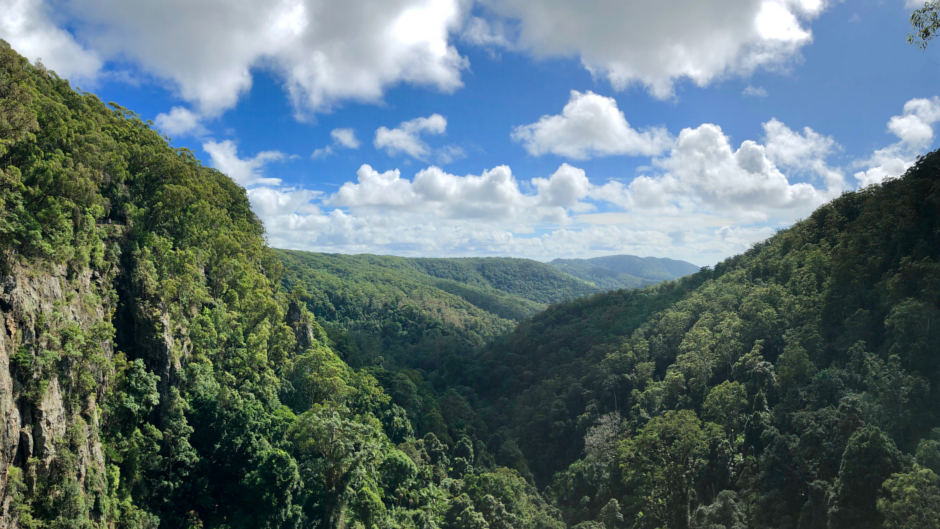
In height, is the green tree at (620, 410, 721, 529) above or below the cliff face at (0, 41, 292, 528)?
below

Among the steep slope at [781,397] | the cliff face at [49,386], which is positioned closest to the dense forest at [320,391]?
the cliff face at [49,386]

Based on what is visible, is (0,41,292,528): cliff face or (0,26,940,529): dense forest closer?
(0,41,292,528): cliff face

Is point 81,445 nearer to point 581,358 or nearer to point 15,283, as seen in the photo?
point 15,283

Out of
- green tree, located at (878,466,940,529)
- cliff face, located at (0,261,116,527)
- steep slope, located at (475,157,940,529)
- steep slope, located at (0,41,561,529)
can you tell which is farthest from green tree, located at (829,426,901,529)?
cliff face, located at (0,261,116,527)

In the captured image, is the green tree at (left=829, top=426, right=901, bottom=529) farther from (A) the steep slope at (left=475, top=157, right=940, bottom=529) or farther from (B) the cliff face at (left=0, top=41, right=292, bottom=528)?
(B) the cliff face at (left=0, top=41, right=292, bottom=528)

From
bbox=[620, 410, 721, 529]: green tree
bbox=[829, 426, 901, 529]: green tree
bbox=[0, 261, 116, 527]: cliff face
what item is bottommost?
bbox=[620, 410, 721, 529]: green tree

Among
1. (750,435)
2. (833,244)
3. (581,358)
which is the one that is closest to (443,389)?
(581,358)
